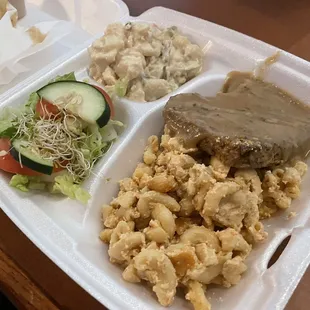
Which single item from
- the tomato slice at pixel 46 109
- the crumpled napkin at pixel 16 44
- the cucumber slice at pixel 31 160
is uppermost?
the tomato slice at pixel 46 109

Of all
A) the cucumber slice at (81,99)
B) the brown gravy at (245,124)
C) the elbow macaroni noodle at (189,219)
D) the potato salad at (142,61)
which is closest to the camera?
the elbow macaroni noodle at (189,219)

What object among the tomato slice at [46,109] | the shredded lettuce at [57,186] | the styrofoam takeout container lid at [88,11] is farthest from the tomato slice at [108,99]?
the styrofoam takeout container lid at [88,11]

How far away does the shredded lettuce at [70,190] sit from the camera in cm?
145

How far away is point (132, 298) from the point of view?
1.17m

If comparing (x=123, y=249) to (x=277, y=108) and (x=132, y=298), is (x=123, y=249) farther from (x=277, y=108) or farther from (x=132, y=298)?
(x=277, y=108)

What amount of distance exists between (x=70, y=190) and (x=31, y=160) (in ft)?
0.51

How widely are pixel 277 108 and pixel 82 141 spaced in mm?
736

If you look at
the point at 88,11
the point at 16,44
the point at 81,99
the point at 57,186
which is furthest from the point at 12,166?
the point at 88,11

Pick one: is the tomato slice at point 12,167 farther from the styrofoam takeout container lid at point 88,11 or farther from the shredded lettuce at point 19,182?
the styrofoam takeout container lid at point 88,11

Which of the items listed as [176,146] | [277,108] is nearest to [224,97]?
[277,108]

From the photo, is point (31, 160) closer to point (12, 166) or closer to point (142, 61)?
point (12, 166)

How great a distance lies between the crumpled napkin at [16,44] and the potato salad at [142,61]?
45cm

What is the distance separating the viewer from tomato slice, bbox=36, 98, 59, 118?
1.57 meters

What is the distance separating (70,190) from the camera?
1.46m
